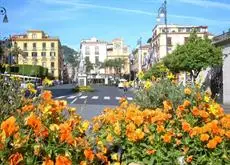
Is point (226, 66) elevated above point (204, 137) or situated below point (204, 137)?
above

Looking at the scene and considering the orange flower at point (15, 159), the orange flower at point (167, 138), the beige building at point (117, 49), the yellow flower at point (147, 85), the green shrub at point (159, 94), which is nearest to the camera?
the orange flower at point (15, 159)

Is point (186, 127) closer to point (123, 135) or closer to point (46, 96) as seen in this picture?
point (123, 135)

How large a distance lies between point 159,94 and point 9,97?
325cm

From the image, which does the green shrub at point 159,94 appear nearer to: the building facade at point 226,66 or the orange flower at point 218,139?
the orange flower at point 218,139

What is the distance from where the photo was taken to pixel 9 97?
540 cm

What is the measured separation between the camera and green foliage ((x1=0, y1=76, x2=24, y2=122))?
15.8 feet

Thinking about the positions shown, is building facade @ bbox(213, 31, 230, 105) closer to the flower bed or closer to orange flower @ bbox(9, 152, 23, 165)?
the flower bed

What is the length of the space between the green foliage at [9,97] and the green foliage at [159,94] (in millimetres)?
2538

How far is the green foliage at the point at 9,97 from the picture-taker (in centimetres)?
482

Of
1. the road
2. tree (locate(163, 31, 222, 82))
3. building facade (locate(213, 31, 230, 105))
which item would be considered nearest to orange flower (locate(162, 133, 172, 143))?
the road

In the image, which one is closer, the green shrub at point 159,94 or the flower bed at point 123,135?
the flower bed at point 123,135

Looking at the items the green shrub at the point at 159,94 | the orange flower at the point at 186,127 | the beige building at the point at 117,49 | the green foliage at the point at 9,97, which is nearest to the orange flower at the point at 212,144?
the orange flower at the point at 186,127

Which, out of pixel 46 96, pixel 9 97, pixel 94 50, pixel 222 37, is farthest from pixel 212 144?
pixel 94 50

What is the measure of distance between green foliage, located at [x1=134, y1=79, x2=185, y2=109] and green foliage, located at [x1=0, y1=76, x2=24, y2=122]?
8.33 ft
